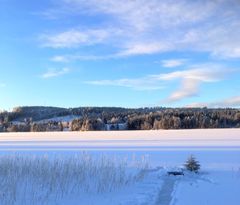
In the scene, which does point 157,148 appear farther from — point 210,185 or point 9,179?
point 9,179

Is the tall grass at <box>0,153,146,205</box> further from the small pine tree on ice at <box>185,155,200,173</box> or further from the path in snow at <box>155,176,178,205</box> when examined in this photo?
the small pine tree on ice at <box>185,155,200,173</box>

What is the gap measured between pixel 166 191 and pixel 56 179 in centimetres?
219

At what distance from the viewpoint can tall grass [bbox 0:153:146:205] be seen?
8.70 meters

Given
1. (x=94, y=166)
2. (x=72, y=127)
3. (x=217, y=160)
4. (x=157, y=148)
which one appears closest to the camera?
(x=94, y=166)

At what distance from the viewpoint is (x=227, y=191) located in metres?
9.91

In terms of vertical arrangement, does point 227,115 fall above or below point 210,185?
above

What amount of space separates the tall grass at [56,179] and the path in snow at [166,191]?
0.64 metres

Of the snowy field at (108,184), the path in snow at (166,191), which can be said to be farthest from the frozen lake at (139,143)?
the path in snow at (166,191)

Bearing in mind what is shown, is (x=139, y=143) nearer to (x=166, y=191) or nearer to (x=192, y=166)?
(x=192, y=166)

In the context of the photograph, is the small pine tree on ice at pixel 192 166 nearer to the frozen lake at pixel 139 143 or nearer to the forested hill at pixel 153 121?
the frozen lake at pixel 139 143

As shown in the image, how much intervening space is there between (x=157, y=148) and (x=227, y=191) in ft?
34.6

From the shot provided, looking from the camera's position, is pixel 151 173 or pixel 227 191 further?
pixel 151 173

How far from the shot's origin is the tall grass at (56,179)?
8.70 m

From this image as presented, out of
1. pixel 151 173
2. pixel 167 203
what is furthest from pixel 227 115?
pixel 167 203
